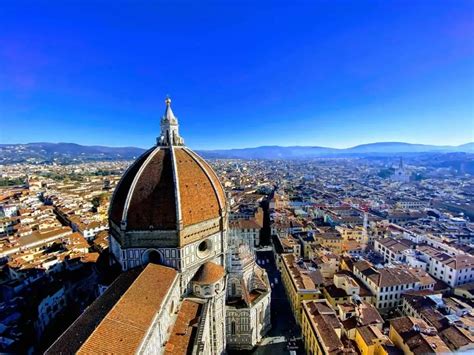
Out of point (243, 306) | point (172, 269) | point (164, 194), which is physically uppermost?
point (164, 194)

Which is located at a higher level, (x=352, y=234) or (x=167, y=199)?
(x=167, y=199)

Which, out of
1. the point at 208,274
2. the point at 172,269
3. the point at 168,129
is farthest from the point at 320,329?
the point at 168,129

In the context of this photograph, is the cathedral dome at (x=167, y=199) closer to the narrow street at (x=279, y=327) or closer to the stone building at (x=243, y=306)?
the stone building at (x=243, y=306)

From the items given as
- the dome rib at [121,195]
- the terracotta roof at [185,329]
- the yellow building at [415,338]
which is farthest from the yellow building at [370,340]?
the dome rib at [121,195]

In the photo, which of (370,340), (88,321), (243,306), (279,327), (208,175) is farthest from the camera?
(279,327)

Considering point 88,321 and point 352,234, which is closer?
point 88,321

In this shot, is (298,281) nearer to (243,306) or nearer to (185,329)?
(243,306)

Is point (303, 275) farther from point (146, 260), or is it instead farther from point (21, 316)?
point (21, 316)
